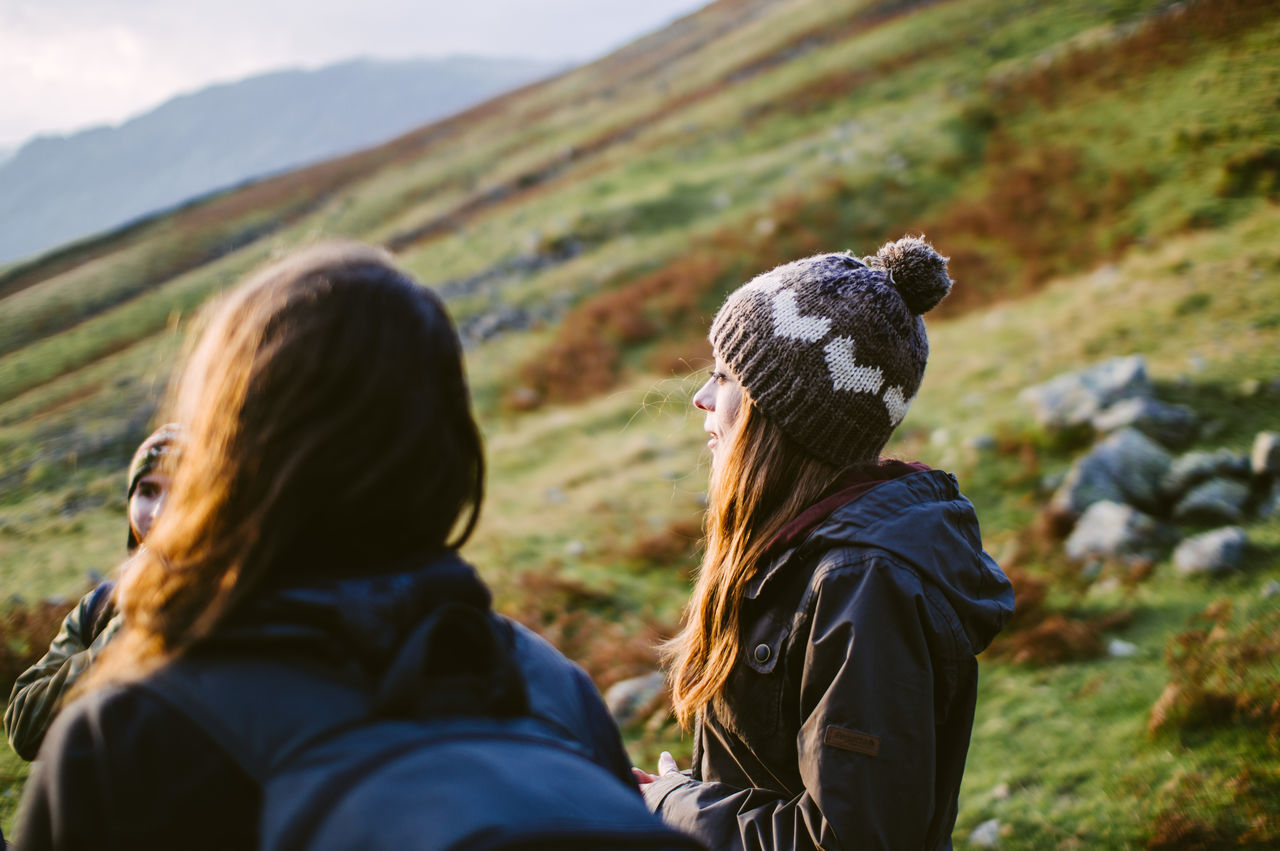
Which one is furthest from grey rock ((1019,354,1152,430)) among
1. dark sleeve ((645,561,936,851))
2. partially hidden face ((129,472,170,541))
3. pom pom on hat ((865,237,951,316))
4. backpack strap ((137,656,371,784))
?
backpack strap ((137,656,371,784))

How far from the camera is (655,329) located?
1553 cm

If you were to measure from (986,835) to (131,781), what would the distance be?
453 cm

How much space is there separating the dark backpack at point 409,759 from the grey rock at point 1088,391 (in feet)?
27.5

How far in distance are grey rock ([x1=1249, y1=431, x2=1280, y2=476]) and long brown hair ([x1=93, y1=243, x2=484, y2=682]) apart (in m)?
7.46

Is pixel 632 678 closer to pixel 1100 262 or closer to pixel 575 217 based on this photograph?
pixel 1100 262

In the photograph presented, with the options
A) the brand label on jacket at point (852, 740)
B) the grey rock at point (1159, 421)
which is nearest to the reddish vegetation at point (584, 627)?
the brand label on jacket at point (852, 740)

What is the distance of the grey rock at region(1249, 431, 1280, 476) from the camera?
21.0 ft

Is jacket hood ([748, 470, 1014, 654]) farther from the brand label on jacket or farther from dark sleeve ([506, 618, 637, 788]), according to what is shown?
dark sleeve ([506, 618, 637, 788])

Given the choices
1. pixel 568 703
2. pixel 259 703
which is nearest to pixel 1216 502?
pixel 568 703

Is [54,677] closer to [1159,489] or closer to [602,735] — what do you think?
[602,735]

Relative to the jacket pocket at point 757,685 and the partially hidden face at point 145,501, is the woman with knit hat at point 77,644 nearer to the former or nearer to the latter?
the partially hidden face at point 145,501

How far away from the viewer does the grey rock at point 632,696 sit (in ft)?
19.5

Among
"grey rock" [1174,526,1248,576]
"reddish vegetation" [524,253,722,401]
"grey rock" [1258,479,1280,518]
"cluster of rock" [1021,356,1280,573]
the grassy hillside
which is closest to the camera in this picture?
the grassy hillside

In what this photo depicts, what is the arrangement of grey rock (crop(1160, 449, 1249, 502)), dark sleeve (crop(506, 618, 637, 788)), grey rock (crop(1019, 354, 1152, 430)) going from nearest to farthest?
dark sleeve (crop(506, 618, 637, 788)) → grey rock (crop(1160, 449, 1249, 502)) → grey rock (crop(1019, 354, 1152, 430))
